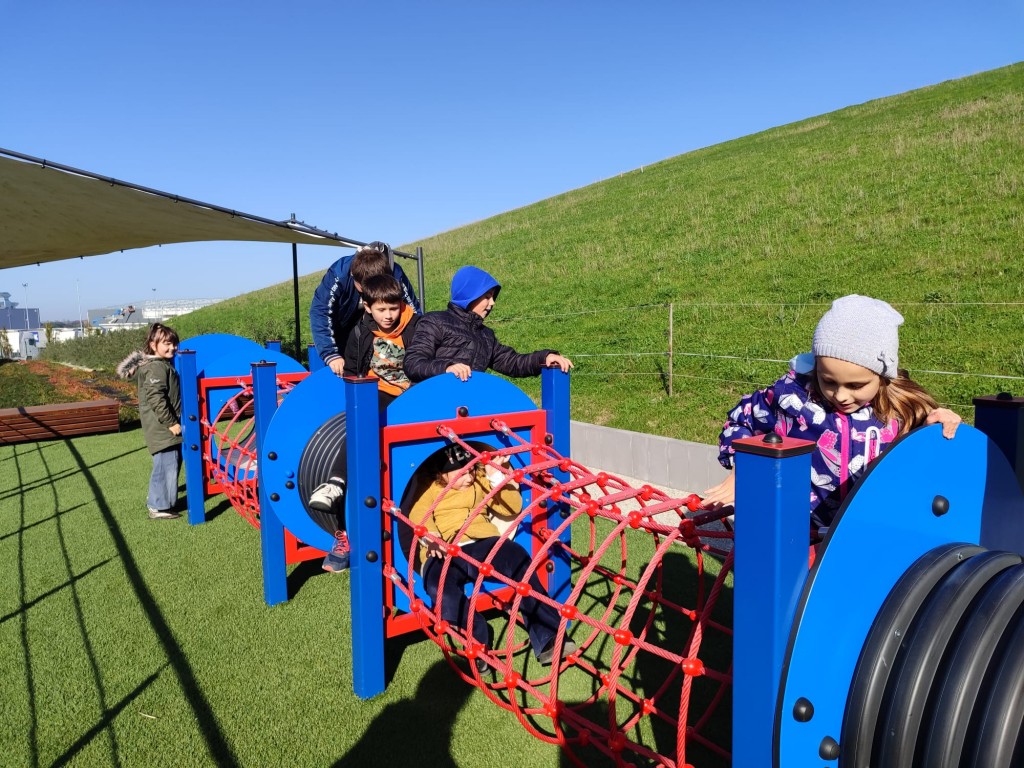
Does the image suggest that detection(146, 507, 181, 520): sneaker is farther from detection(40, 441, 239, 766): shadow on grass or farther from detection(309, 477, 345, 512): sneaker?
detection(309, 477, 345, 512): sneaker

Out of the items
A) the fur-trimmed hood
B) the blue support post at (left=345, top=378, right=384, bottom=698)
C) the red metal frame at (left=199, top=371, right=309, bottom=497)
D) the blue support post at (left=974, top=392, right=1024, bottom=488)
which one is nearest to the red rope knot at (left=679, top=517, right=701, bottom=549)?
the blue support post at (left=974, top=392, right=1024, bottom=488)

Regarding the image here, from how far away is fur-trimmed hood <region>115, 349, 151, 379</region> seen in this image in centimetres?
523

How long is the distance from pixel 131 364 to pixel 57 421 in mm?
3878

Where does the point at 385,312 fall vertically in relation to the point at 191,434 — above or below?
above

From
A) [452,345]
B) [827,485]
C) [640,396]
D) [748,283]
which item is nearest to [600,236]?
[748,283]

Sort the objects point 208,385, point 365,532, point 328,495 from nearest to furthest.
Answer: point 365,532 < point 328,495 < point 208,385

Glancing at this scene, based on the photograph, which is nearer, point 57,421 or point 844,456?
point 844,456

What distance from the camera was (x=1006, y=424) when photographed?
6.02ft

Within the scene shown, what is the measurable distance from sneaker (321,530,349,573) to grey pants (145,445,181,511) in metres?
2.01

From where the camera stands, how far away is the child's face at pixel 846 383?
5.44 ft

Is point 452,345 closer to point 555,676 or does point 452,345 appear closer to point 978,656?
point 555,676

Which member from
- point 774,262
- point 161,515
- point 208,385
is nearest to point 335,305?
point 208,385

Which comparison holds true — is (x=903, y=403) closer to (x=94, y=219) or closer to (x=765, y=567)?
(x=765, y=567)

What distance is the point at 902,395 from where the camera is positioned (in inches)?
68.5
